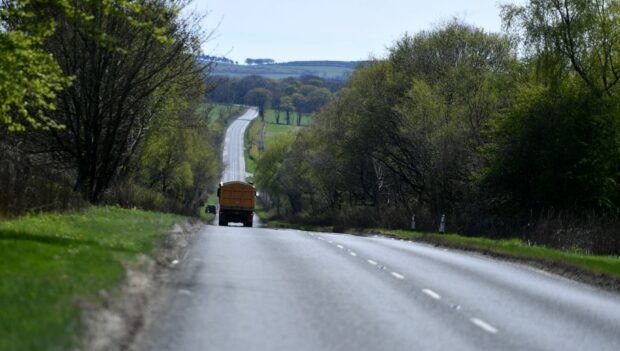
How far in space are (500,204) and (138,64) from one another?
68.4 feet

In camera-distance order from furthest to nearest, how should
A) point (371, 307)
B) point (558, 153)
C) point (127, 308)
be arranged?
1. point (558, 153)
2. point (371, 307)
3. point (127, 308)

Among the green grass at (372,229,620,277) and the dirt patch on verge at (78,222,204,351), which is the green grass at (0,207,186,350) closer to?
the dirt patch on verge at (78,222,204,351)

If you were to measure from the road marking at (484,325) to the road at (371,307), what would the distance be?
0.02 meters

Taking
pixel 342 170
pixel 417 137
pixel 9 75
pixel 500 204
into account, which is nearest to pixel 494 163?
pixel 500 204

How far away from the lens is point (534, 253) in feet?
87.8

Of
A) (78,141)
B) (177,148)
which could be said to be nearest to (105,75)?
(78,141)

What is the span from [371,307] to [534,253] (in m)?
14.4

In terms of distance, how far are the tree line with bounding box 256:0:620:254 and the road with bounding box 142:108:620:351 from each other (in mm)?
13595

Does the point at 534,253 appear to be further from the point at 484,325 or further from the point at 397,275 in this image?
the point at 484,325

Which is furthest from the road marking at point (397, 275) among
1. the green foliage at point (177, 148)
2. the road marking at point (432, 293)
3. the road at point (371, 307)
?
the green foliage at point (177, 148)

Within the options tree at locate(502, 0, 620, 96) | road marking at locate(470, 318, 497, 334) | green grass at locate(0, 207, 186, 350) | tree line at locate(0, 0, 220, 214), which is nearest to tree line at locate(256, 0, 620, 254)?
tree at locate(502, 0, 620, 96)

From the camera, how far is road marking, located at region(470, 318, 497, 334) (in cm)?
1196

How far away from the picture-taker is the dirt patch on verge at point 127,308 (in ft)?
30.5

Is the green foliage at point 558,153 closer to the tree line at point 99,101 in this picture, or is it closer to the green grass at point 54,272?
the tree line at point 99,101
